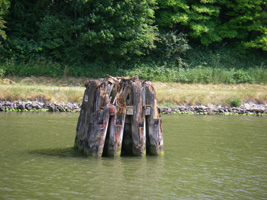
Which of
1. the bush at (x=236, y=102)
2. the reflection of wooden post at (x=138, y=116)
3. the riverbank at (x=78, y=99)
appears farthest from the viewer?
the bush at (x=236, y=102)

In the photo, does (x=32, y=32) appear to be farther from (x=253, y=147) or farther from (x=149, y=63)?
(x=253, y=147)

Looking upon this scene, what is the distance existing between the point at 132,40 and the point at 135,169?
77.8ft

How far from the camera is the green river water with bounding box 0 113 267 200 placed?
9.02 metres

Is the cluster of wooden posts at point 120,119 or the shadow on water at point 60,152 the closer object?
the cluster of wooden posts at point 120,119

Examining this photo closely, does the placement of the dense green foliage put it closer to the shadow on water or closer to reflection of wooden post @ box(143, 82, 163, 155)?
the shadow on water

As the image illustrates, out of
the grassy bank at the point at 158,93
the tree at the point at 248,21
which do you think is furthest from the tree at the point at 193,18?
the grassy bank at the point at 158,93

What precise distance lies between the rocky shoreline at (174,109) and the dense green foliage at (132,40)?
7.93 metres

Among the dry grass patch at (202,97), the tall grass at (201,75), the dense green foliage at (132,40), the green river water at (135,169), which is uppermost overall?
the dense green foliage at (132,40)

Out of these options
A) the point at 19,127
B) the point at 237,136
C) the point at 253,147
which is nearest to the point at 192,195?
the point at 253,147

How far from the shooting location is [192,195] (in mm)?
9008

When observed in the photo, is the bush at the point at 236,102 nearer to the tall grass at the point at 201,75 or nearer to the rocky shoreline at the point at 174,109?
the rocky shoreline at the point at 174,109

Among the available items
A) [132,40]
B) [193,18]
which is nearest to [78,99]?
[132,40]

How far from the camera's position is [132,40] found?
33844 mm

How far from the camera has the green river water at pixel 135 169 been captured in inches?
355
